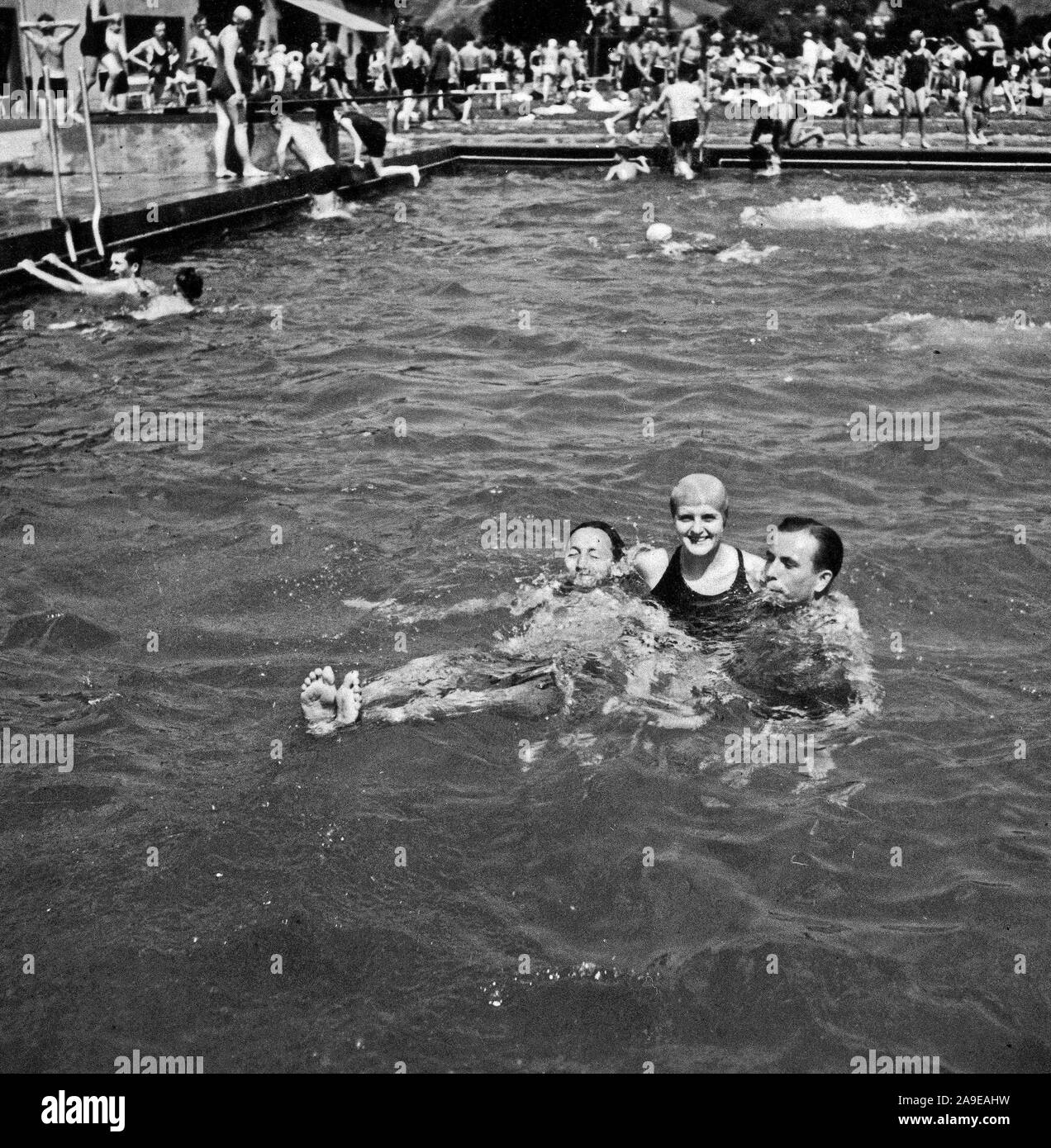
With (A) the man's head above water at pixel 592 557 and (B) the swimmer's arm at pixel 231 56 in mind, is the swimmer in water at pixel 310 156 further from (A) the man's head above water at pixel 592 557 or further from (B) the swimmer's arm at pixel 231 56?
(A) the man's head above water at pixel 592 557

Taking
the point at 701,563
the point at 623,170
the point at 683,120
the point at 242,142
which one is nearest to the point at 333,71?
the point at 623,170

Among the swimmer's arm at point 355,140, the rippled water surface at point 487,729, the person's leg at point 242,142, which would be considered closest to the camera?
the rippled water surface at point 487,729

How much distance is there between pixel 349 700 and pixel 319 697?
0.12 meters

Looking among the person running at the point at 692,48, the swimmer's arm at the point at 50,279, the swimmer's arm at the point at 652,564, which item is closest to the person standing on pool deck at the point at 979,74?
the person running at the point at 692,48

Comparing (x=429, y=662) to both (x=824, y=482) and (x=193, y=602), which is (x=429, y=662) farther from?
(x=824, y=482)

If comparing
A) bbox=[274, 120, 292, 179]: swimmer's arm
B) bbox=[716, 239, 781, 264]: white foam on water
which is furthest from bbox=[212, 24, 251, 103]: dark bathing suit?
bbox=[716, 239, 781, 264]: white foam on water

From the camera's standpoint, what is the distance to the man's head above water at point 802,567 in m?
6.42

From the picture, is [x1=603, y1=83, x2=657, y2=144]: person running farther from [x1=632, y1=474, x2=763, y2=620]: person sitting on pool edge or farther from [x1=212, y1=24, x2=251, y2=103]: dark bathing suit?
[x1=632, y1=474, x2=763, y2=620]: person sitting on pool edge

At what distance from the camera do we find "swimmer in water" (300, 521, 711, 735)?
20.6 feet

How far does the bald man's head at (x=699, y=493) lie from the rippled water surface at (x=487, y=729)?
89cm

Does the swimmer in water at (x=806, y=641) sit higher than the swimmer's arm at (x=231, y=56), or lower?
lower

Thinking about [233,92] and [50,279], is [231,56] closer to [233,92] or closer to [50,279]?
[233,92]

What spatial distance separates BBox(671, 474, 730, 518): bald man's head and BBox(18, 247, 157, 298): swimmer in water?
9.04 meters
